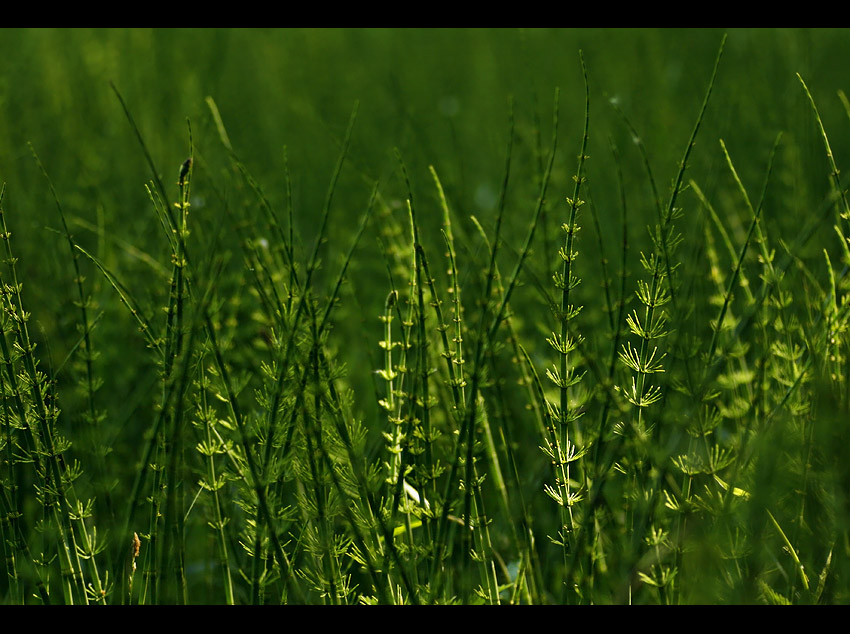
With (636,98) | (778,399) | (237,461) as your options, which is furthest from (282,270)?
(636,98)

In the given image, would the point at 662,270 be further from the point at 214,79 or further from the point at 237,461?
the point at 214,79

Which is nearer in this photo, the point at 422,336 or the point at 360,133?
the point at 422,336

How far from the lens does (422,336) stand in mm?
952

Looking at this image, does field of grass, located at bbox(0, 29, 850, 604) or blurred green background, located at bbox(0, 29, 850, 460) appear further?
blurred green background, located at bbox(0, 29, 850, 460)

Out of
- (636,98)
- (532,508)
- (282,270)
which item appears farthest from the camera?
(636,98)

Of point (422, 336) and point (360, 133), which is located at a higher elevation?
point (360, 133)

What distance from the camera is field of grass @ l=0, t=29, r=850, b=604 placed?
939mm

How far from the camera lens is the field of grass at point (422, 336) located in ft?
3.08

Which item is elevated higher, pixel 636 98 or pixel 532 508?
pixel 636 98

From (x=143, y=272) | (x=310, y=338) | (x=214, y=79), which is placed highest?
(x=214, y=79)

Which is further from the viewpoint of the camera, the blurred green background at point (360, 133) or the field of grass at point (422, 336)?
the blurred green background at point (360, 133)

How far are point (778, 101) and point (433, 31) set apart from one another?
7.27ft

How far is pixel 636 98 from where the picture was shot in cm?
220
